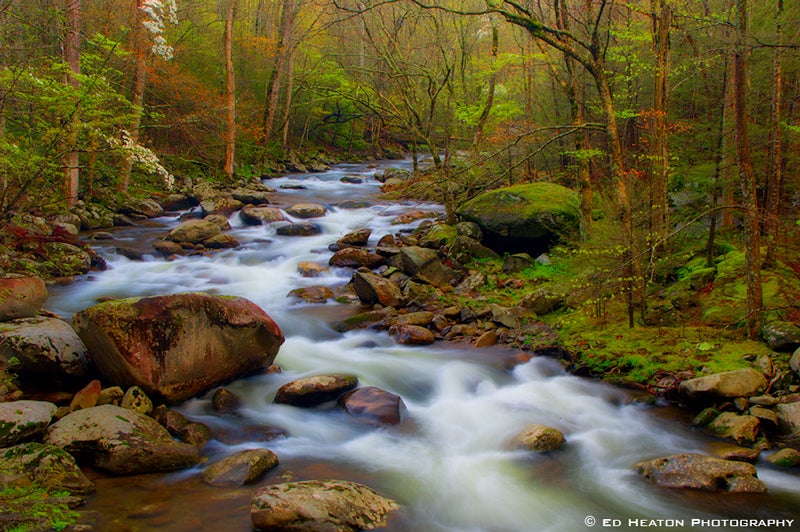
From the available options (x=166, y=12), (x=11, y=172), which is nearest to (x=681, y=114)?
(x=11, y=172)

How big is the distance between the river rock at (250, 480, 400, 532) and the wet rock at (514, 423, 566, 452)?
1906mm

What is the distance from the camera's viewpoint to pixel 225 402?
6.50 metres

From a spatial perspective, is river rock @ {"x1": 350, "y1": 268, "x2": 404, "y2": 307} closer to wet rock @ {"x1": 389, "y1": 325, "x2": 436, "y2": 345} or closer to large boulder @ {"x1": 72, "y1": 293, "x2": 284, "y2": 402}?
wet rock @ {"x1": 389, "y1": 325, "x2": 436, "y2": 345}

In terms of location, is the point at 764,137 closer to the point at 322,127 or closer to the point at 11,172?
the point at 11,172

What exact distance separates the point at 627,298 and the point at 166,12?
18.9 metres

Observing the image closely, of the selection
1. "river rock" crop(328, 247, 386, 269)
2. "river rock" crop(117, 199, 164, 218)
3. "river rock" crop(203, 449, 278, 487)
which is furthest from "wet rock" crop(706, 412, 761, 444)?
"river rock" crop(117, 199, 164, 218)

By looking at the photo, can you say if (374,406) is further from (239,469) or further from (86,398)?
(86,398)

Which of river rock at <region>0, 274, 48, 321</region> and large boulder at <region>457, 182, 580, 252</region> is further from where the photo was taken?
large boulder at <region>457, 182, 580, 252</region>

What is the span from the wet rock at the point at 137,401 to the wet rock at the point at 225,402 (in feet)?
2.49

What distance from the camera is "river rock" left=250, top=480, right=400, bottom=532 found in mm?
4012

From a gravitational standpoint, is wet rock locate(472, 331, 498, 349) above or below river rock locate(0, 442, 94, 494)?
below

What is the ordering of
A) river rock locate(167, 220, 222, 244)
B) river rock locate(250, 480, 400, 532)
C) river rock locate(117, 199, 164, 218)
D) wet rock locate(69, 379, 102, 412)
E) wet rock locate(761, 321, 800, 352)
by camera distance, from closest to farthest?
1. river rock locate(250, 480, 400, 532)
2. wet rock locate(69, 379, 102, 412)
3. wet rock locate(761, 321, 800, 352)
4. river rock locate(167, 220, 222, 244)
5. river rock locate(117, 199, 164, 218)

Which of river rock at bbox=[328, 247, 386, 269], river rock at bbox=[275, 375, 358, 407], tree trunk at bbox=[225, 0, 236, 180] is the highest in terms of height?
tree trunk at bbox=[225, 0, 236, 180]

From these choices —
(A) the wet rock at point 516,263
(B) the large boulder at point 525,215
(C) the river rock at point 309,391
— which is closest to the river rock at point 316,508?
(C) the river rock at point 309,391
